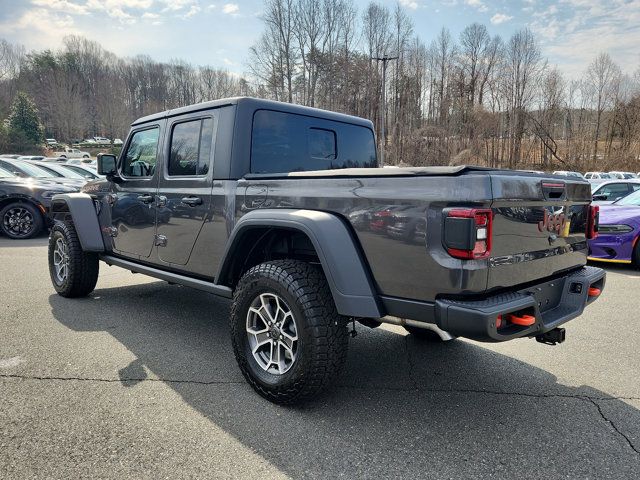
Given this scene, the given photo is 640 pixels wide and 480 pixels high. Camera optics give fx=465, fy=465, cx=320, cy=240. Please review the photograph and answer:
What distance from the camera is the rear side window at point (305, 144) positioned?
11.8 ft

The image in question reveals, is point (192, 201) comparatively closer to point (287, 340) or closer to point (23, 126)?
point (287, 340)

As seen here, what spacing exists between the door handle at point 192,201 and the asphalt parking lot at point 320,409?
1.22 metres

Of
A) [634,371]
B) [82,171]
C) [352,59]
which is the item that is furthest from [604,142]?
[634,371]

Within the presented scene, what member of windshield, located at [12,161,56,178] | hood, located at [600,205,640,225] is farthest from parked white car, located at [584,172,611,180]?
windshield, located at [12,161,56,178]

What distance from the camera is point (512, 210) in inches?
96.8

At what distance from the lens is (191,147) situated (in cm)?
387

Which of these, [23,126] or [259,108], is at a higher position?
[23,126]

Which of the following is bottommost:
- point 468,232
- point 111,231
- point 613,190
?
point 111,231

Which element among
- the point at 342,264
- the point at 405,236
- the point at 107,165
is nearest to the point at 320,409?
the point at 342,264

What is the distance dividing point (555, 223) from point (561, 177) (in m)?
0.35

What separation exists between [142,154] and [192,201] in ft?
4.29

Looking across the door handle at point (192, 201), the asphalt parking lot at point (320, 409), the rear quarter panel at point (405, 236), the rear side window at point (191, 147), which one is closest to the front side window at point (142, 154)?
the rear side window at point (191, 147)

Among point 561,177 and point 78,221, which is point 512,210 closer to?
point 561,177

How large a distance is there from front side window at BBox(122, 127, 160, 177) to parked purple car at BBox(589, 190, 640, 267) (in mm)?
6755
